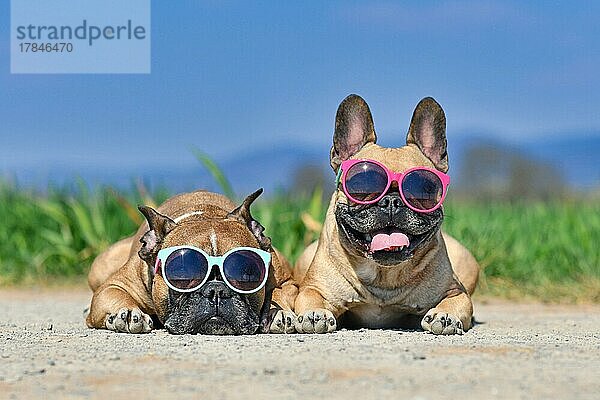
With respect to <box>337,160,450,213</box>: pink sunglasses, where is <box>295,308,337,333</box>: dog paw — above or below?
below

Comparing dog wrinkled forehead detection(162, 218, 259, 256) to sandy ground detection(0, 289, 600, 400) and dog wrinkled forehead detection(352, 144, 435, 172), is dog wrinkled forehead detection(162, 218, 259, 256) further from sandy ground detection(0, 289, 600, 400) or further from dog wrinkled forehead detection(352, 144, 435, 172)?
dog wrinkled forehead detection(352, 144, 435, 172)

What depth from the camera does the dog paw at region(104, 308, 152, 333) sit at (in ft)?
20.1

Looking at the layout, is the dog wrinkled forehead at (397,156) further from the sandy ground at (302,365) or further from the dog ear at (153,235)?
the dog ear at (153,235)

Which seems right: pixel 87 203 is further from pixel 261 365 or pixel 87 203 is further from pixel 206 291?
pixel 261 365

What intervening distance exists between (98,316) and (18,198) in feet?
→ 23.0

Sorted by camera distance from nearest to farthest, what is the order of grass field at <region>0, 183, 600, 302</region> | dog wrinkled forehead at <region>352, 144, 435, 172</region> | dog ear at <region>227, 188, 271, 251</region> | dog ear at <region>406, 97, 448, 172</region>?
1. dog wrinkled forehead at <region>352, 144, 435, 172</region>
2. dog ear at <region>227, 188, 271, 251</region>
3. dog ear at <region>406, 97, 448, 172</region>
4. grass field at <region>0, 183, 600, 302</region>

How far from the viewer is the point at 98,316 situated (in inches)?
255

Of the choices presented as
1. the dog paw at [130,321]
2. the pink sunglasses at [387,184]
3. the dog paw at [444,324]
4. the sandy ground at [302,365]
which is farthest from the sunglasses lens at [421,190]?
the dog paw at [130,321]

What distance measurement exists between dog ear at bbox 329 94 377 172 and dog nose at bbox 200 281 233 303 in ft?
4.16

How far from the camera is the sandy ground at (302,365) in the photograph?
4043 mm

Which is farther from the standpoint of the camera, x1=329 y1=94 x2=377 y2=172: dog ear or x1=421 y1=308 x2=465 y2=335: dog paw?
x1=329 y1=94 x2=377 y2=172: dog ear

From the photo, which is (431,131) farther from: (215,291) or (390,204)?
(215,291)

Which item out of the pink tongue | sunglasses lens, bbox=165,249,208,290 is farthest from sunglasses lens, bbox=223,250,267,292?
the pink tongue

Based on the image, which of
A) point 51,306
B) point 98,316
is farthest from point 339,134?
point 51,306
